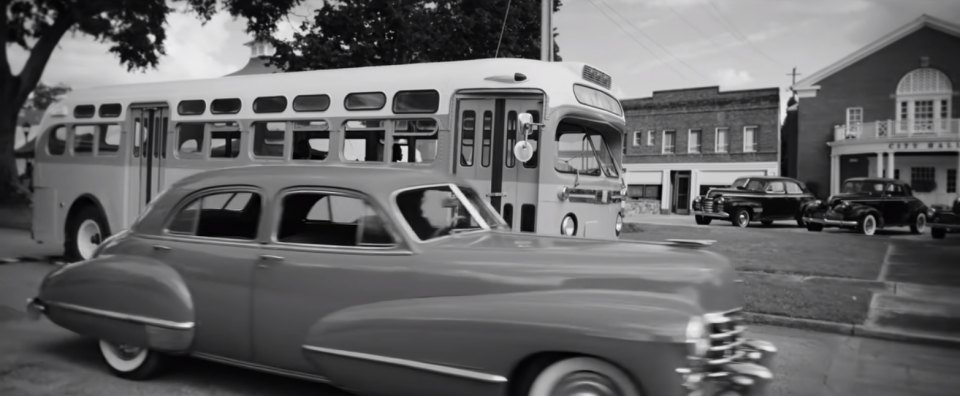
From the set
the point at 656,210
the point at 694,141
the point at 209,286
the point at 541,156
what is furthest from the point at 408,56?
the point at 694,141

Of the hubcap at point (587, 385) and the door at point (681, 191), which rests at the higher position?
the door at point (681, 191)

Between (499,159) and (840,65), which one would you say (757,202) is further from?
(499,159)

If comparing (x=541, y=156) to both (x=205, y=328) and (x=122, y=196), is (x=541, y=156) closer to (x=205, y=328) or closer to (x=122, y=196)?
(x=205, y=328)

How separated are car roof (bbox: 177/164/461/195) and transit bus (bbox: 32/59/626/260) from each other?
3.31 m

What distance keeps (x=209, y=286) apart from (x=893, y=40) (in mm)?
25360

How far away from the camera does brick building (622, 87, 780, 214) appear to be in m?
34.3

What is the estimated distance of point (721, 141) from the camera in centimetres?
3569

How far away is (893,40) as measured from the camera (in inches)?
895

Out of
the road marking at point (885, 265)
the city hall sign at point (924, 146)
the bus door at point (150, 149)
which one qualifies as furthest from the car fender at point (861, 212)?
the bus door at point (150, 149)

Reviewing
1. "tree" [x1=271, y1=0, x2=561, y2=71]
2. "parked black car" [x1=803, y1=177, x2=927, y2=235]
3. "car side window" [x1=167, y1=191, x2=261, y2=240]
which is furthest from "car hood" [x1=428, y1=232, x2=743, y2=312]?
"parked black car" [x1=803, y1=177, x2=927, y2=235]

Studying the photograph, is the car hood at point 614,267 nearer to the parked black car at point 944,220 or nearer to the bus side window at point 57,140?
the bus side window at point 57,140

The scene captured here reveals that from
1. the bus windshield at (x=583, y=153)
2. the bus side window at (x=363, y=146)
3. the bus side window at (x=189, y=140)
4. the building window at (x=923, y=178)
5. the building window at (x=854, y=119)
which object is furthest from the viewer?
the building window at (x=854, y=119)

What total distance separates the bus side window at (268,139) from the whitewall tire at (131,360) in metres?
4.79

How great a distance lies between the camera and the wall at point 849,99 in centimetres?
2347
